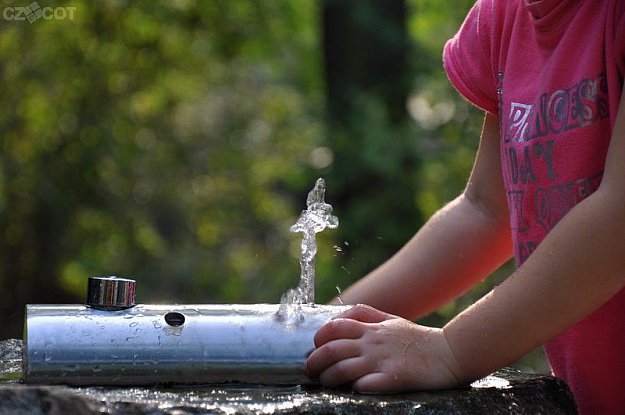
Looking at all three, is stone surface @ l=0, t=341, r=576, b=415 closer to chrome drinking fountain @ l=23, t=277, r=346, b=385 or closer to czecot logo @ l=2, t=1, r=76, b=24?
chrome drinking fountain @ l=23, t=277, r=346, b=385

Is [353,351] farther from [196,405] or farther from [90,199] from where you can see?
[90,199]

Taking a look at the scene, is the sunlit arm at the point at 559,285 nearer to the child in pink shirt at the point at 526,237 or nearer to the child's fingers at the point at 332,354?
the child in pink shirt at the point at 526,237

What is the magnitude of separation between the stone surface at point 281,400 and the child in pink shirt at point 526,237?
52 millimetres

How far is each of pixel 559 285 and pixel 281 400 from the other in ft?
1.41

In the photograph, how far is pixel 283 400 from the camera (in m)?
1.43

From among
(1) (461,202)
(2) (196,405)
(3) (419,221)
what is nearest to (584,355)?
(1) (461,202)

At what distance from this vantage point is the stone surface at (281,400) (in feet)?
4.04

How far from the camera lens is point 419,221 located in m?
5.83

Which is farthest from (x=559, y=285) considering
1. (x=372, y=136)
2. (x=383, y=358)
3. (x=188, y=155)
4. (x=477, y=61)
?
(x=188, y=155)

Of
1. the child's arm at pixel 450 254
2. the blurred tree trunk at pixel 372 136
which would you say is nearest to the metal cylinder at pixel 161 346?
the child's arm at pixel 450 254

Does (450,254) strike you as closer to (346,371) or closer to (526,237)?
(526,237)

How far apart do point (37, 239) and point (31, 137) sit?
77 cm

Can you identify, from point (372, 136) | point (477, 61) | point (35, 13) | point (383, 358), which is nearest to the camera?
point (383, 358)

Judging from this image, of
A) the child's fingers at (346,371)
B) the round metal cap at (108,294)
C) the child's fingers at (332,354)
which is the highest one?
the round metal cap at (108,294)
